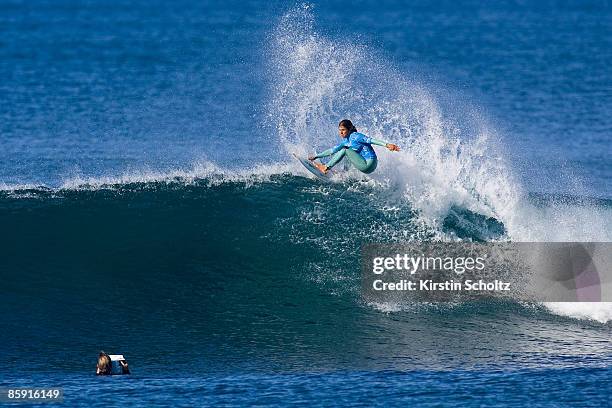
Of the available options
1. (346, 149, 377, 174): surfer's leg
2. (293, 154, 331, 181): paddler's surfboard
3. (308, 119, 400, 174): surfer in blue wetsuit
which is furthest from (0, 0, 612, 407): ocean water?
(308, 119, 400, 174): surfer in blue wetsuit

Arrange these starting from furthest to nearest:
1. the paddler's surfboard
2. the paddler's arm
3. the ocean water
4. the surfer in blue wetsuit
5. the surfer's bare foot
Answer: the paddler's surfboard, the surfer's bare foot, the surfer in blue wetsuit, the paddler's arm, the ocean water

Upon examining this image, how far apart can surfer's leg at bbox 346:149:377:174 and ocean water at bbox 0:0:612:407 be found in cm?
114

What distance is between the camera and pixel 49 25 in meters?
53.2

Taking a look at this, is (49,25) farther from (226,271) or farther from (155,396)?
(155,396)

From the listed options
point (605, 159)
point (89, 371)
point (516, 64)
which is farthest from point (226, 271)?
point (516, 64)

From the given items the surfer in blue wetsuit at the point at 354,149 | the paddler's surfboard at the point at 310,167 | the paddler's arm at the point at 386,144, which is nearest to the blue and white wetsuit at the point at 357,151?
the surfer in blue wetsuit at the point at 354,149

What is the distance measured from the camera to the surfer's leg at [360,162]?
24250 millimetres

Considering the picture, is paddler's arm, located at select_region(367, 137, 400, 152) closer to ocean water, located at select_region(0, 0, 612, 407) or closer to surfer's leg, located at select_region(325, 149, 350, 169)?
surfer's leg, located at select_region(325, 149, 350, 169)

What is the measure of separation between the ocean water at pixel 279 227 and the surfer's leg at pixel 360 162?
3.73ft

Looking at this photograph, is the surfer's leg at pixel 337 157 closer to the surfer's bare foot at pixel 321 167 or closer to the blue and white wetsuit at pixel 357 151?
the blue and white wetsuit at pixel 357 151

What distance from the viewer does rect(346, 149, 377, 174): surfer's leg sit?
24.2 metres

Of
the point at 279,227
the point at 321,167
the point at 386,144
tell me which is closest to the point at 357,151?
the point at 386,144

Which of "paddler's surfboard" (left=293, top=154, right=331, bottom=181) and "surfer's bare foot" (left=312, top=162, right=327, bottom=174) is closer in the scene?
"surfer's bare foot" (left=312, top=162, right=327, bottom=174)

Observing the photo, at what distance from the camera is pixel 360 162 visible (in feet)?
79.8
